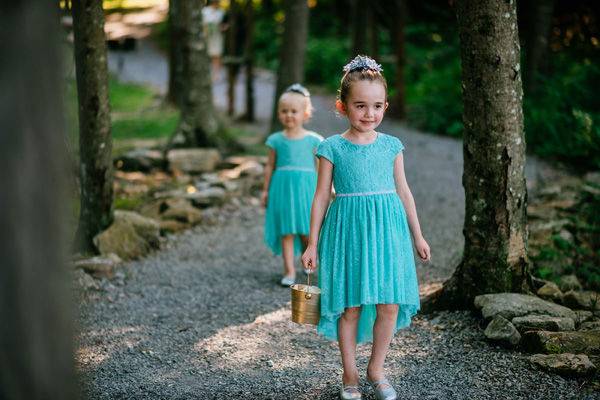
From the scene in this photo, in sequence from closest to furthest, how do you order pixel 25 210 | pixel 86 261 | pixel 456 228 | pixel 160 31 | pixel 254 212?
pixel 25 210
pixel 86 261
pixel 456 228
pixel 254 212
pixel 160 31

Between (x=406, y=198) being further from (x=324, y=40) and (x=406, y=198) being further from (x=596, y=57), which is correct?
(x=324, y=40)

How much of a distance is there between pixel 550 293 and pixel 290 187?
237 cm

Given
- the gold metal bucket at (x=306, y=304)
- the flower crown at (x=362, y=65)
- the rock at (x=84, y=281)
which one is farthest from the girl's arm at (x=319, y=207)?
the rock at (x=84, y=281)

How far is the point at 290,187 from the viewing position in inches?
244

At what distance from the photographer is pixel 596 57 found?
13.2 meters

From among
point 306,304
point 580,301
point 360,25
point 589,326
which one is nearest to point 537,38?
point 360,25

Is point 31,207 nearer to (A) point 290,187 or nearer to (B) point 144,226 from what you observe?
(A) point 290,187

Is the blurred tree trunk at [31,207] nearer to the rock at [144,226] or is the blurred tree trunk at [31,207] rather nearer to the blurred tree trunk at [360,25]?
the rock at [144,226]

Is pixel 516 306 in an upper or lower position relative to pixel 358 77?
lower

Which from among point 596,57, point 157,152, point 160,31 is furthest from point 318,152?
point 160,31

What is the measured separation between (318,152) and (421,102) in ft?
40.7

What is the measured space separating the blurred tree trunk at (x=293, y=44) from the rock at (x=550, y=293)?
658cm

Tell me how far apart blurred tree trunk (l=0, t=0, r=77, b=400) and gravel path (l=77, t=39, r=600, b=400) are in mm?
1657

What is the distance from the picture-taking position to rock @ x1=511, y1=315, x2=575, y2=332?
4.31 metres
